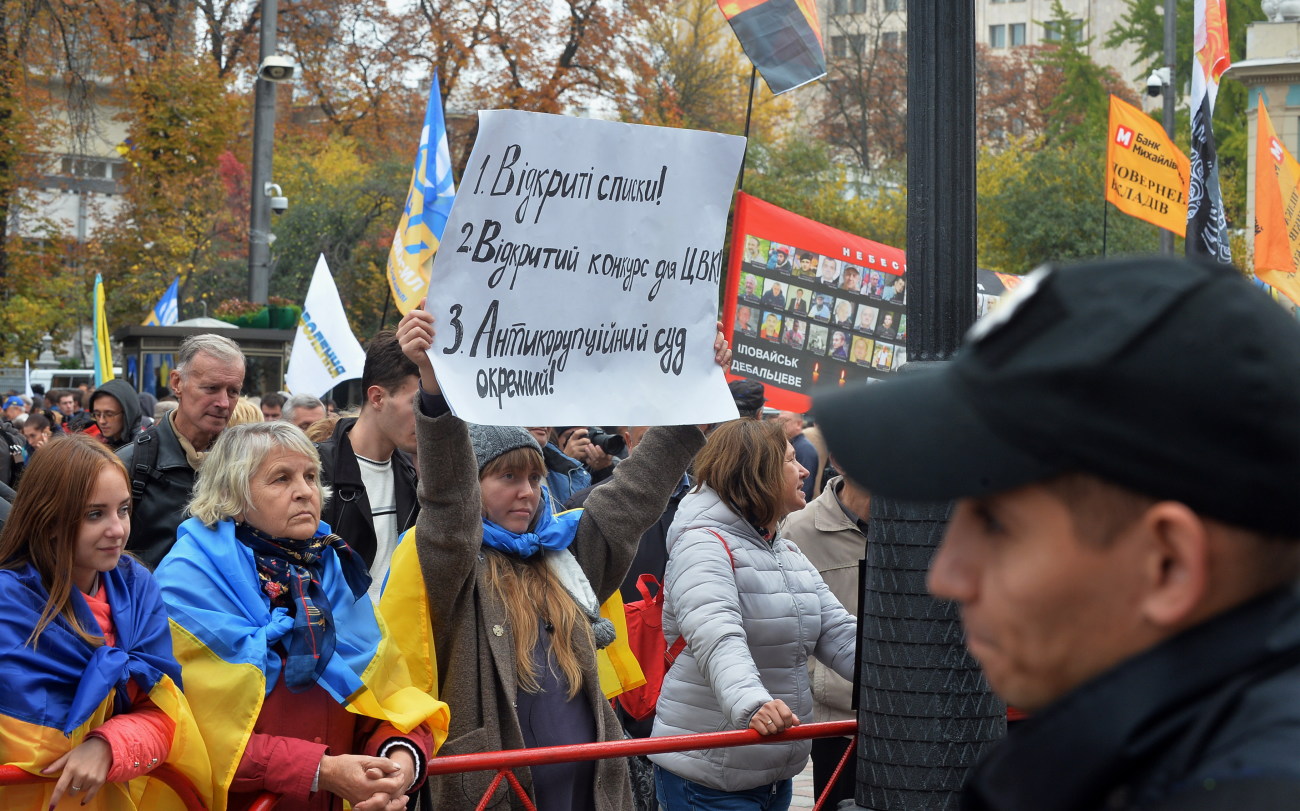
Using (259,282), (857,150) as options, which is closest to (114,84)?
(259,282)

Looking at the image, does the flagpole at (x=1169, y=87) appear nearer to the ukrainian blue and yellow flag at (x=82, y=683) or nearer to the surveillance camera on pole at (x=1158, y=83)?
the surveillance camera on pole at (x=1158, y=83)

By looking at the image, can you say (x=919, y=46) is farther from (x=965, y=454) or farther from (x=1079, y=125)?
(x=1079, y=125)

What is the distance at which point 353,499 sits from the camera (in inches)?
182

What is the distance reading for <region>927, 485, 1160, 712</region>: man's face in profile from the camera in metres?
1.02

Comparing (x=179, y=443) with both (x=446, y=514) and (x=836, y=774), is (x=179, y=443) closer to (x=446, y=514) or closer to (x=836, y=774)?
(x=446, y=514)

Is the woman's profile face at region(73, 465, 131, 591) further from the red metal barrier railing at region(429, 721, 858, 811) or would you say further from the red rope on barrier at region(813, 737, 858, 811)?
the red rope on barrier at region(813, 737, 858, 811)

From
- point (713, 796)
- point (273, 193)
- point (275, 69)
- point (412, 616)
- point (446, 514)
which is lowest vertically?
point (713, 796)

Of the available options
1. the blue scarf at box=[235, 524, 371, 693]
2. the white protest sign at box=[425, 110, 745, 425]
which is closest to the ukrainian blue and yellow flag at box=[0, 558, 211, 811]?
the blue scarf at box=[235, 524, 371, 693]

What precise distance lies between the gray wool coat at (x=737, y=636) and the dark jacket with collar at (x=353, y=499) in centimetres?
92

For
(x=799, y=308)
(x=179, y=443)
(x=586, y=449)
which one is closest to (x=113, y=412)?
(x=586, y=449)

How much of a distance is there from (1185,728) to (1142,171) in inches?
505

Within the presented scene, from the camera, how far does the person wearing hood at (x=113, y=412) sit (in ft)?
26.9

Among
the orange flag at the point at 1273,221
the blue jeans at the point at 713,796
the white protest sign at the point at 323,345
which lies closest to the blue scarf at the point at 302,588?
Answer: the blue jeans at the point at 713,796

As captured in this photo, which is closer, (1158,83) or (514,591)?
(514,591)
